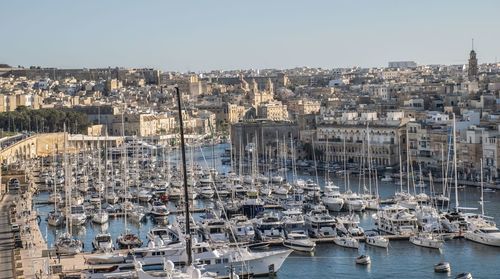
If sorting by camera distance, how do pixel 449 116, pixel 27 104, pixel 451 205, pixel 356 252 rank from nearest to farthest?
1. pixel 356 252
2. pixel 451 205
3. pixel 449 116
4. pixel 27 104

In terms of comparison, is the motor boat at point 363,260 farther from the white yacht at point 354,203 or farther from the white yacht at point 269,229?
the white yacht at point 354,203

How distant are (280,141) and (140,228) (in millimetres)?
24199

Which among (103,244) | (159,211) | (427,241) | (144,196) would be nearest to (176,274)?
(103,244)

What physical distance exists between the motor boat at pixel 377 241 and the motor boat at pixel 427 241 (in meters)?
0.58

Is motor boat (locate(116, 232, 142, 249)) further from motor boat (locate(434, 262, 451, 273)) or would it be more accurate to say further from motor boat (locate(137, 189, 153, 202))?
motor boat (locate(137, 189, 153, 202))

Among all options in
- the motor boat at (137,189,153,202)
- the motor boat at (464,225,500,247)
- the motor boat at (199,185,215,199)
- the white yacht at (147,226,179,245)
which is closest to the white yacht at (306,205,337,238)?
the motor boat at (464,225,500,247)

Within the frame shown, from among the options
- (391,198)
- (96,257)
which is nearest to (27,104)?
(391,198)

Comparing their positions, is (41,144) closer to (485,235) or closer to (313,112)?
(313,112)

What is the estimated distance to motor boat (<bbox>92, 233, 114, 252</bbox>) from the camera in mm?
22734

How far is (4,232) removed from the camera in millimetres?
24844

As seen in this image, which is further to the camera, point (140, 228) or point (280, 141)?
point (280, 141)

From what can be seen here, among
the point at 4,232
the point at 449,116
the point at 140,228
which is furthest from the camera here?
the point at 449,116

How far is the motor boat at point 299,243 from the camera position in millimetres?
23297

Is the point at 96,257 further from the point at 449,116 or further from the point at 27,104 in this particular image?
the point at 27,104
